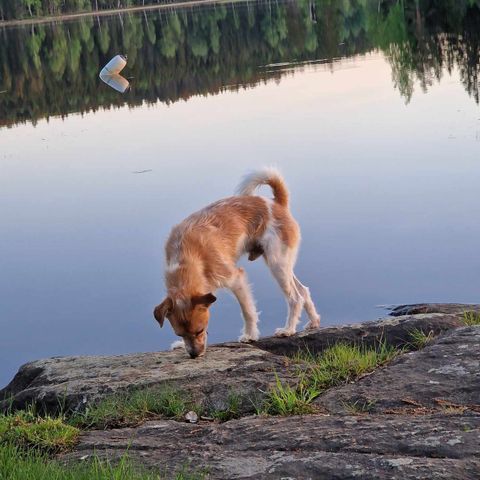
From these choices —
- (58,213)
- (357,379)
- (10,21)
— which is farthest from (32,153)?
(10,21)

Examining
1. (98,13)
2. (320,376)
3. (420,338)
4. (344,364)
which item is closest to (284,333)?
(420,338)

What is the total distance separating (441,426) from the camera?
4.98 m

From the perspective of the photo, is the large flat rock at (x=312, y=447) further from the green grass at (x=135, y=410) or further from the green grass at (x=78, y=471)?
the green grass at (x=135, y=410)

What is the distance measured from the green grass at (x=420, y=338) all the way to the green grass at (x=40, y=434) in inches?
110

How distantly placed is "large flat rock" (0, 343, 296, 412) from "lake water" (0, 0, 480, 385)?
3.86m

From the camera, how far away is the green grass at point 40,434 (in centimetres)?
571

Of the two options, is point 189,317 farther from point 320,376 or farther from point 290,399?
point 290,399

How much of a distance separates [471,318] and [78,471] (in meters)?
4.29

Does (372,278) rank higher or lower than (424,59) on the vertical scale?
lower

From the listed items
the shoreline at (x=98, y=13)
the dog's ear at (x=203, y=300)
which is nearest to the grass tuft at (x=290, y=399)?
the dog's ear at (x=203, y=300)

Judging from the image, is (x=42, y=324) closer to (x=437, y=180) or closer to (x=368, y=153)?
(x=437, y=180)

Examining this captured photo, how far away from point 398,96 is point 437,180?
36.1 feet

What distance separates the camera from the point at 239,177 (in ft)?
36.3

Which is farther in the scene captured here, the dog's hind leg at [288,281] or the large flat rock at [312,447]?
the dog's hind leg at [288,281]
